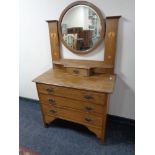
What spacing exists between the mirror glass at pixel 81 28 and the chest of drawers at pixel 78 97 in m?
0.41

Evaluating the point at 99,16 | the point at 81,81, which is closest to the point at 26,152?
the point at 81,81

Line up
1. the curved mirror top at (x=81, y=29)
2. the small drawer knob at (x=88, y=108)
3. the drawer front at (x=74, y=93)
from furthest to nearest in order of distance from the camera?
1. the curved mirror top at (x=81, y=29)
2. the small drawer knob at (x=88, y=108)
3. the drawer front at (x=74, y=93)

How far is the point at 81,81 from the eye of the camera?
1674 millimetres

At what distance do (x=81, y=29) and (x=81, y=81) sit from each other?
0.65 meters

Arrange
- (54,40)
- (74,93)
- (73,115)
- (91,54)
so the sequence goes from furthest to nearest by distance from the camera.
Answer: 1. (54,40)
2. (91,54)
3. (73,115)
4. (74,93)

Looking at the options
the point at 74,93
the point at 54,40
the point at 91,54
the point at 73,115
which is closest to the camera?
the point at 74,93

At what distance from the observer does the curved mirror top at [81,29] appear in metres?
1.73

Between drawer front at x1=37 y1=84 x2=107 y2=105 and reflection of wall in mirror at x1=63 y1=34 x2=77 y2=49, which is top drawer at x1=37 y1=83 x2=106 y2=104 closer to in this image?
drawer front at x1=37 y1=84 x2=107 y2=105

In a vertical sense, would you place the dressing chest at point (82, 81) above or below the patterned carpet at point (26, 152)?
above

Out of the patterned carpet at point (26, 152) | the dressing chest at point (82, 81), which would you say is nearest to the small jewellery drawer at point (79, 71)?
the dressing chest at point (82, 81)

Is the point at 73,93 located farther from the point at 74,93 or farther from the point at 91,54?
the point at 91,54

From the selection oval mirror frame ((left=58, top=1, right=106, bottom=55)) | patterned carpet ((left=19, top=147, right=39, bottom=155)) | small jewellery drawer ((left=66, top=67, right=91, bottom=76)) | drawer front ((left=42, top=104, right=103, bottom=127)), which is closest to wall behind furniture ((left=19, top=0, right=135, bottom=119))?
oval mirror frame ((left=58, top=1, right=106, bottom=55))

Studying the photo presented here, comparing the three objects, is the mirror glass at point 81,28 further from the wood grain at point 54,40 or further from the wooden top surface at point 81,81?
the wooden top surface at point 81,81

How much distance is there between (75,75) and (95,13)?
2.49ft
